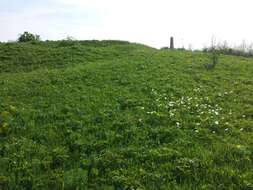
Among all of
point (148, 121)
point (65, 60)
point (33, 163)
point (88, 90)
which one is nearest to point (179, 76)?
point (88, 90)

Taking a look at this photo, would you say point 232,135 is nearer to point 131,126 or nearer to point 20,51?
point 131,126

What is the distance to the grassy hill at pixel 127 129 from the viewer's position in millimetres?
7004

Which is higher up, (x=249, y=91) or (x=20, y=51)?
(x=20, y=51)

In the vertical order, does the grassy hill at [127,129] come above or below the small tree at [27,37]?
below

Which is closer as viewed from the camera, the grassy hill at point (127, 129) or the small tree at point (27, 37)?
the grassy hill at point (127, 129)

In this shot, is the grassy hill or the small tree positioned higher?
the small tree

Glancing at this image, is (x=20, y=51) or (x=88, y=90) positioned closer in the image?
(x=88, y=90)

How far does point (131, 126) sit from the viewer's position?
9.38m

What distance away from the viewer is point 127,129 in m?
9.21

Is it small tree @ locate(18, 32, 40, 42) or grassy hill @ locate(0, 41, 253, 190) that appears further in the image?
small tree @ locate(18, 32, 40, 42)

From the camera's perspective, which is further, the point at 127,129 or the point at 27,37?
the point at 27,37

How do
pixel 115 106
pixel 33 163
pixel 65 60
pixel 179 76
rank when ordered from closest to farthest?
pixel 33 163 < pixel 115 106 < pixel 179 76 < pixel 65 60

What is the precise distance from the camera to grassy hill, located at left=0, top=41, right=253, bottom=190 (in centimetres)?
700

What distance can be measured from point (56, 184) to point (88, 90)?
627 centimetres
